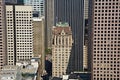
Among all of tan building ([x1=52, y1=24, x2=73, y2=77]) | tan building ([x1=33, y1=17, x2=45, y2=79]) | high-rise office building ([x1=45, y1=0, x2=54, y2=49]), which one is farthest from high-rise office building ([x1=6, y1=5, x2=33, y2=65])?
high-rise office building ([x1=45, y1=0, x2=54, y2=49])

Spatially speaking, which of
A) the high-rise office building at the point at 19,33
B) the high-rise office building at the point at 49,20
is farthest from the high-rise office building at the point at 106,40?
the high-rise office building at the point at 49,20

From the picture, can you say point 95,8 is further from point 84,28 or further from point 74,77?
point 84,28

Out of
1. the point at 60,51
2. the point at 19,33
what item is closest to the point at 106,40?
the point at 60,51

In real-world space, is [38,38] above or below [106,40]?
below

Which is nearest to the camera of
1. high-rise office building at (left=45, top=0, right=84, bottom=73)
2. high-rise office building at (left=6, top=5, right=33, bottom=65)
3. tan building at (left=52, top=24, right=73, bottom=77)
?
high-rise office building at (left=6, top=5, right=33, bottom=65)

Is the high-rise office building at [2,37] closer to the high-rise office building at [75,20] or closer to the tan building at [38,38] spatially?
the tan building at [38,38]

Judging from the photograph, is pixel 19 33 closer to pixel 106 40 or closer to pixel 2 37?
pixel 2 37

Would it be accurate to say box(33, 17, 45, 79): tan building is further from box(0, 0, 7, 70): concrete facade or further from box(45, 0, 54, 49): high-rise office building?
box(45, 0, 54, 49): high-rise office building
